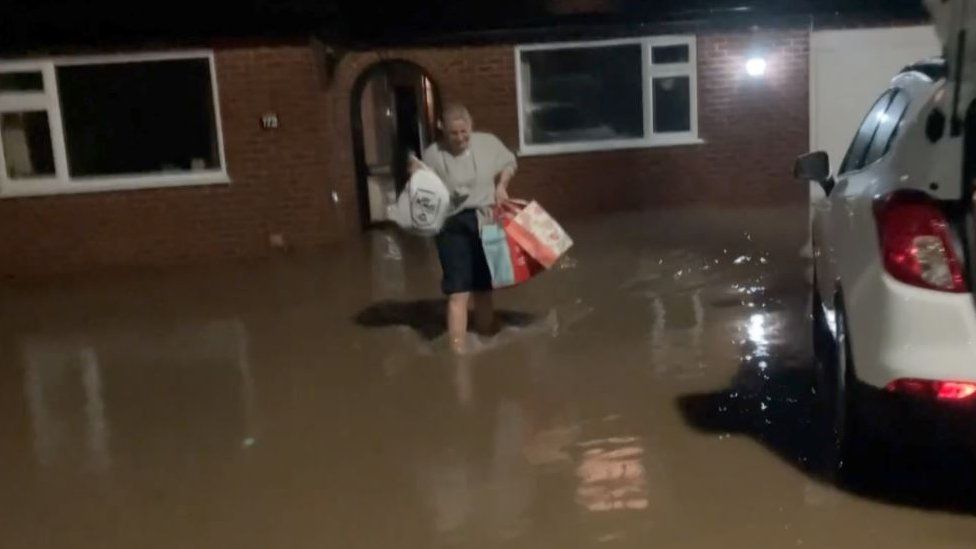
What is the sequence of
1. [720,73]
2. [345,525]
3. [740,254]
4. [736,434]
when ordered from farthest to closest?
1. [720,73]
2. [740,254]
3. [736,434]
4. [345,525]

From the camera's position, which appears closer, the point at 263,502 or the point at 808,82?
the point at 263,502

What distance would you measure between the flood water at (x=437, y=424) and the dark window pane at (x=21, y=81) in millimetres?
3094

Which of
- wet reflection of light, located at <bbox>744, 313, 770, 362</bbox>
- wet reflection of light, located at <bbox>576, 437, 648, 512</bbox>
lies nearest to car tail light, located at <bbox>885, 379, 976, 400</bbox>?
wet reflection of light, located at <bbox>576, 437, 648, 512</bbox>

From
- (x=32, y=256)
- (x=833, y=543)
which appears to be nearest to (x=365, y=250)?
(x=32, y=256)

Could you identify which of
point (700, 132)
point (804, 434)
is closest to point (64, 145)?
point (700, 132)

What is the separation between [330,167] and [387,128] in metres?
3.73

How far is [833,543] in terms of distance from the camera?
429 centimetres

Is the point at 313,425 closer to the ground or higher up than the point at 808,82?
closer to the ground

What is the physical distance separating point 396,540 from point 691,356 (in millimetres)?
3046

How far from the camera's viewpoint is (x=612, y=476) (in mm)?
5098

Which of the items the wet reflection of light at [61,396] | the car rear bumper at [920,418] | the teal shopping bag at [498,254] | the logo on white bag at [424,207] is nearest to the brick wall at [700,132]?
the wet reflection of light at [61,396]

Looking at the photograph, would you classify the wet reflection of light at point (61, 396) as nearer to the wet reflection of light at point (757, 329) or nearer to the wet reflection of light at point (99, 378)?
the wet reflection of light at point (99, 378)

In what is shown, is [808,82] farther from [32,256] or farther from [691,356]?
[32,256]

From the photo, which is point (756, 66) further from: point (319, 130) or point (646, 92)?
point (319, 130)
